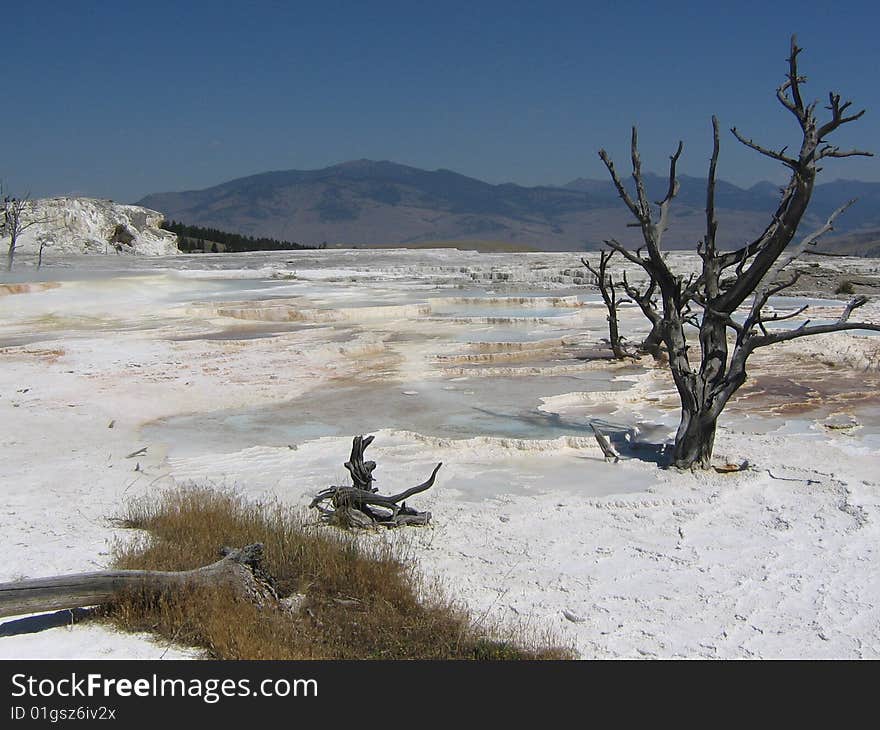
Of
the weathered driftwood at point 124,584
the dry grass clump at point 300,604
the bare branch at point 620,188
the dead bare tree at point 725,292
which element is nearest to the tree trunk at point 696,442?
the dead bare tree at point 725,292

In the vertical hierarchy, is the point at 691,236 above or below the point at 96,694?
above

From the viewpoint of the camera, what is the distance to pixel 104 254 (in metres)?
41.6

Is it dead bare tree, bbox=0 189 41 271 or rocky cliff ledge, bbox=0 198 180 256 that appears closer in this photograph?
dead bare tree, bbox=0 189 41 271

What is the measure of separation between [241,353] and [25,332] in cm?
516

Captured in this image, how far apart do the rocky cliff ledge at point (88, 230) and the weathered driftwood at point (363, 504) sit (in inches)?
1490

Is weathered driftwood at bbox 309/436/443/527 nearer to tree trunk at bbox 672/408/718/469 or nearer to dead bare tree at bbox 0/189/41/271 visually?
tree trunk at bbox 672/408/718/469

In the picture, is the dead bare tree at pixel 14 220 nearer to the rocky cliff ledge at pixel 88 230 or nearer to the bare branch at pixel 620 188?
the rocky cliff ledge at pixel 88 230

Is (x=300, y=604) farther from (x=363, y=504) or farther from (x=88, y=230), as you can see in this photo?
(x=88, y=230)

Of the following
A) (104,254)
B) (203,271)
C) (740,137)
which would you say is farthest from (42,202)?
(740,137)

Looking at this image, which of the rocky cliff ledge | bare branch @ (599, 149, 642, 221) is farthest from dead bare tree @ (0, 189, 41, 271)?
bare branch @ (599, 149, 642, 221)

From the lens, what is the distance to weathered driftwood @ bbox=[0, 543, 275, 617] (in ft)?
11.6

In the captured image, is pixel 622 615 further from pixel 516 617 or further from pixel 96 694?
pixel 96 694

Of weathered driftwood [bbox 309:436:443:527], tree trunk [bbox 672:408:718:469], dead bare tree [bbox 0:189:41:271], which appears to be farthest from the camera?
dead bare tree [bbox 0:189:41:271]

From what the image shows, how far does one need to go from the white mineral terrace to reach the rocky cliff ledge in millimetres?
26241
